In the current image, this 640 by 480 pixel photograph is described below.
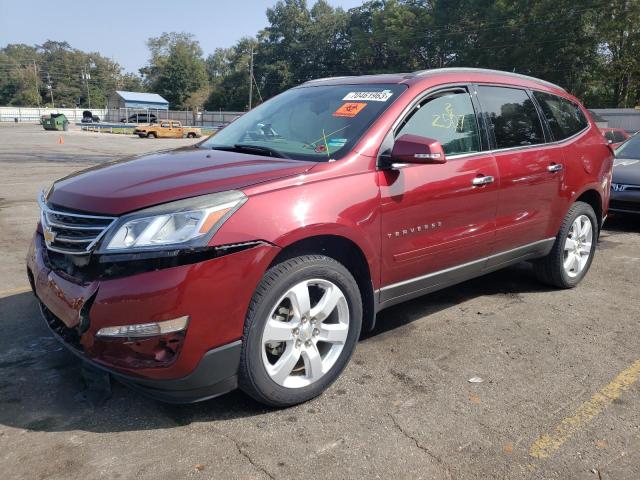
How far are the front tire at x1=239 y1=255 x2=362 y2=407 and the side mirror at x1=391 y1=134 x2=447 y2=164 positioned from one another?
2.37 ft

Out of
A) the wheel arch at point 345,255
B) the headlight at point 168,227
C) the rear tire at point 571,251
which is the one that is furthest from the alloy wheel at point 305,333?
the rear tire at point 571,251

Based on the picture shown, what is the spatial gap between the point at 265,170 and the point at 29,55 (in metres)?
147

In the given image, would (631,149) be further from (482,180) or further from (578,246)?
(482,180)

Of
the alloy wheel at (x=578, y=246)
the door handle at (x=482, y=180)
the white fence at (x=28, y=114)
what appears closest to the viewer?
the door handle at (x=482, y=180)

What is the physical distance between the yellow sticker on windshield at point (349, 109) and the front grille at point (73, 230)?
1652mm

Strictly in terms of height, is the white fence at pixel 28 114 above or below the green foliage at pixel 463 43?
below

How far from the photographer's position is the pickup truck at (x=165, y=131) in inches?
1702

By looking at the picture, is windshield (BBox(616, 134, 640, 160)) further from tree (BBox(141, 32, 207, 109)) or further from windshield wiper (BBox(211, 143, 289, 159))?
tree (BBox(141, 32, 207, 109))

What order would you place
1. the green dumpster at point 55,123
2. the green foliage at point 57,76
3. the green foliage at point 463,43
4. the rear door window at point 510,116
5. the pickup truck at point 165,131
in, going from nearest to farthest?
1. the rear door window at point 510,116
2. the green foliage at point 463,43
3. the pickup truck at point 165,131
4. the green dumpster at point 55,123
5. the green foliage at point 57,76

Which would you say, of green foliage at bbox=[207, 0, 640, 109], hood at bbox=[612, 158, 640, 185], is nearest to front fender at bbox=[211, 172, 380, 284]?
hood at bbox=[612, 158, 640, 185]

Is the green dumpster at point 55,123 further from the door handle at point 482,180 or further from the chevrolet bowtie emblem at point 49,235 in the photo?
the door handle at point 482,180

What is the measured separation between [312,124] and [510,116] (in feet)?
5.59

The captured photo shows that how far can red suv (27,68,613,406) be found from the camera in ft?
8.14

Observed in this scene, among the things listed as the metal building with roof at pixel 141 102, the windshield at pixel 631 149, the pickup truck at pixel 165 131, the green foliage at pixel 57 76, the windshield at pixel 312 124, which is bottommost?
the pickup truck at pixel 165 131
